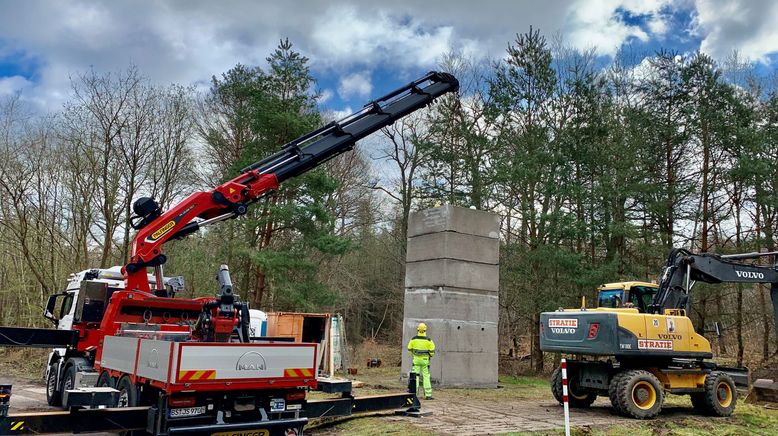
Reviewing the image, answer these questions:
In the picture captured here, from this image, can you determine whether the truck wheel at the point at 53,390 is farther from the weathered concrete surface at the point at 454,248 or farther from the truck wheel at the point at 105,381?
the weathered concrete surface at the point at 454,248

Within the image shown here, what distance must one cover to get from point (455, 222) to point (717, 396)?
772cm

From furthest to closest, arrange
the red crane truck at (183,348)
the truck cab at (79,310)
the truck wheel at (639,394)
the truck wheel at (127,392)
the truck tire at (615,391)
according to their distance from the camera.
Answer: the truck cab at (79,310), the truck tire at (615,391), the truck wheel at (639,394), the truck wheel at (127,392), the red crane truck at (183,348)

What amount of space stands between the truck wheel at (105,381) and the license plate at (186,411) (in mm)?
2348

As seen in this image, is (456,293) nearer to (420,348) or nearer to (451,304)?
(451,304)

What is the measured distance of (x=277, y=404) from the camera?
24.8ft

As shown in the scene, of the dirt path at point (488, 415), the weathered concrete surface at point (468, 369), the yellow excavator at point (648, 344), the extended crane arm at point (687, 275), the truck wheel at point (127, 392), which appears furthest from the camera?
the weathered concrete surface at point (468, 369)

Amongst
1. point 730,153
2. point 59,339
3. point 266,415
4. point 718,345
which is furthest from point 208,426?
point 718,345

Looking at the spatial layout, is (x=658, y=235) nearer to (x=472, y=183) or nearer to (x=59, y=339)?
(x=472, y=183)

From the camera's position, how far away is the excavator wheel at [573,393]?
41.4ft

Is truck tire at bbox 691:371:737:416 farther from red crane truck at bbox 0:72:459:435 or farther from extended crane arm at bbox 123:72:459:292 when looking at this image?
extended crane arm at bbox 123:72:459:292

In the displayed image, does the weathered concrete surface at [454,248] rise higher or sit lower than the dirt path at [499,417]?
higher

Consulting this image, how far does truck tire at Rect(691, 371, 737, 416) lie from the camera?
465 inches

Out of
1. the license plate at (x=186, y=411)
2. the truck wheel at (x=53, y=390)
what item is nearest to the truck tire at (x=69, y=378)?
the truck wheel at (x=53, y=390)

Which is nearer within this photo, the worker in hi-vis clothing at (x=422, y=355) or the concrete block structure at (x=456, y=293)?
the worker in hi-vis clothing at (x=422, y=355)
